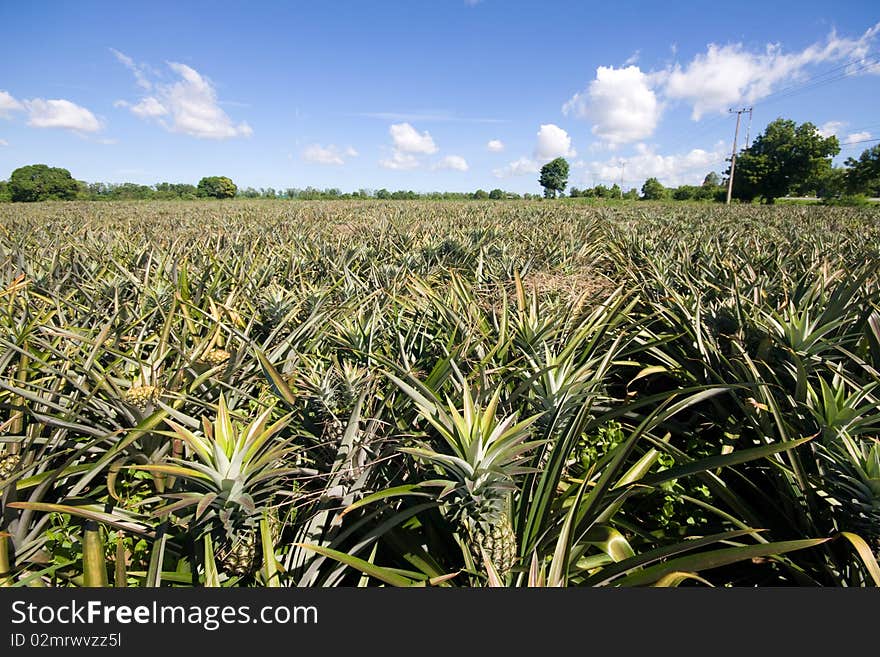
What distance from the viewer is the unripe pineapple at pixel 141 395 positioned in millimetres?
1434

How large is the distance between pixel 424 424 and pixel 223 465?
83 cm

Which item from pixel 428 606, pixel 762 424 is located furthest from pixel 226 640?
pixel 762 424

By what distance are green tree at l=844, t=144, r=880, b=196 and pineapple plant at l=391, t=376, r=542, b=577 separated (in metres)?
54.0

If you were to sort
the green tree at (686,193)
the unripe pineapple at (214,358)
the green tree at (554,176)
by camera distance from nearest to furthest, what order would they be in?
the unripe pineapple at (214,358) < the green tree at (686,193) < the green tree at (554,176)

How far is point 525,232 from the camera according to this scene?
21.3 ft

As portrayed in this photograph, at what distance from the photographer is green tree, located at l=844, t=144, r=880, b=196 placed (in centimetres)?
3631

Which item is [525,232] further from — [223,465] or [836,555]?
[223,465]

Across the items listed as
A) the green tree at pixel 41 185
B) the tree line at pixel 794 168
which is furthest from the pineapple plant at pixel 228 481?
the green tree at pixel 41 185

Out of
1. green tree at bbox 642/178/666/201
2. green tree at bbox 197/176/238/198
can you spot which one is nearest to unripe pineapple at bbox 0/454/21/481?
green tree at bbox 642/178/666/201

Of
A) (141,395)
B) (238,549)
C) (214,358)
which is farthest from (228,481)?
(214,358)

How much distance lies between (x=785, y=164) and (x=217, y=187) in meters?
67.4

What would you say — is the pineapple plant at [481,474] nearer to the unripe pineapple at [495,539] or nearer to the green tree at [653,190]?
the unripe pineapple at [495,539]

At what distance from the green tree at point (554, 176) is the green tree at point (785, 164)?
3367 centimetres

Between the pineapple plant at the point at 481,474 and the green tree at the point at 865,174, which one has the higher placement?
the green tree at the point at 865,174
